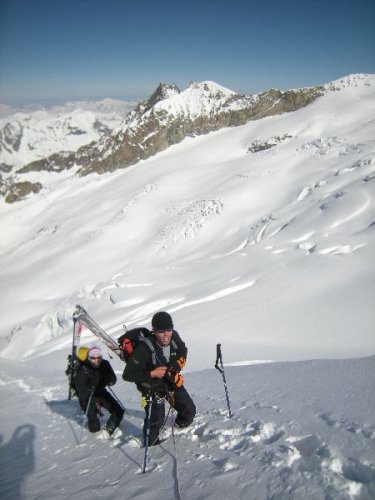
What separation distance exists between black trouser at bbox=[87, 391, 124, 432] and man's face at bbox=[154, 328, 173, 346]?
1795mm

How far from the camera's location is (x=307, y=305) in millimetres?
9617

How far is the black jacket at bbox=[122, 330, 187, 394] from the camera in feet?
14.9

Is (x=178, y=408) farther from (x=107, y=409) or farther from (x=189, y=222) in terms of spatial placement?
(x=189, y=222)

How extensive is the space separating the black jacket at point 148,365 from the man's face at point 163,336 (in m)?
0.08

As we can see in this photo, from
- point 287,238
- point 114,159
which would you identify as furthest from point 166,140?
point 287,238

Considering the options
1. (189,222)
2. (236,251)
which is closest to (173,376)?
(236,251)

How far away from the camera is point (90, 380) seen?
5.80m

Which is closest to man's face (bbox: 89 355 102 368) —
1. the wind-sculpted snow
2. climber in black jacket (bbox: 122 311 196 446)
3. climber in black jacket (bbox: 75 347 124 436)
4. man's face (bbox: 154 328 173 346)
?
climber in black jacket (bbox: 75 347 124 436)

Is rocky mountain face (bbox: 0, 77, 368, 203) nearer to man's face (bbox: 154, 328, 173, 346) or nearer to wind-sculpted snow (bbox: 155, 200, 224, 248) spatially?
wind-sculpted snow (bbox: 155, 200, 224, 248)

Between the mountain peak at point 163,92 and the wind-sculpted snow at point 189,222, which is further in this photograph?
the mountain peak at point 163,92

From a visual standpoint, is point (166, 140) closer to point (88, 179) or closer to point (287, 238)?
point (88, 179)

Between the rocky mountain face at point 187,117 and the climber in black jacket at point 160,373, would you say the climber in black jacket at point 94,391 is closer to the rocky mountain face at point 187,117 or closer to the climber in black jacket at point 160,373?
the climber in black jacket at point 160,373

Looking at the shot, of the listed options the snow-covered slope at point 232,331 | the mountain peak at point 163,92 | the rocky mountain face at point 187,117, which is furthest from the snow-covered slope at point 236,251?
the mountain peak at point 163,92

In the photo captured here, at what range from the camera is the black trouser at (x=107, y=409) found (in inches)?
222
